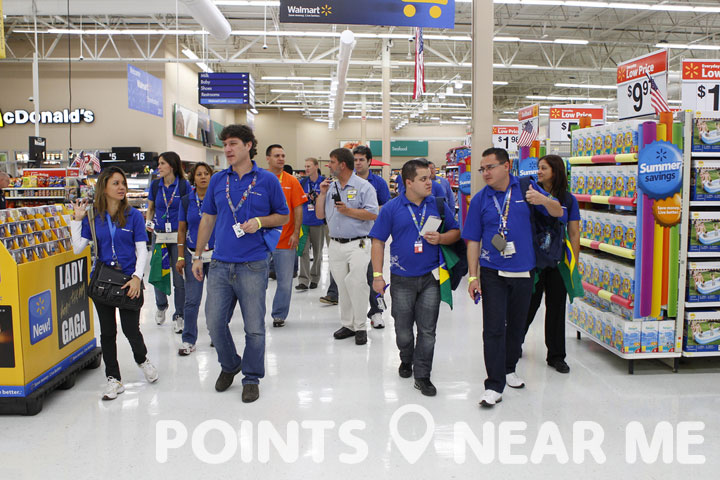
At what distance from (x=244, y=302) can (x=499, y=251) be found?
154 centimetres

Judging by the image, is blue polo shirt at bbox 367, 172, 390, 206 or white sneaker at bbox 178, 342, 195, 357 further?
blue polo shirt at bbox 367, 172, 390, 206

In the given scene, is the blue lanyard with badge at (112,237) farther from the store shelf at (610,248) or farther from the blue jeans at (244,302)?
the store shelf at (610,248)

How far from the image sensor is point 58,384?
139 inches

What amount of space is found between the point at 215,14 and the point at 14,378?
720 cm

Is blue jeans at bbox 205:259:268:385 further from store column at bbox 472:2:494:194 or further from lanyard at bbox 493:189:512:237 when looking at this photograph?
store column at bbox 472:2:494:194

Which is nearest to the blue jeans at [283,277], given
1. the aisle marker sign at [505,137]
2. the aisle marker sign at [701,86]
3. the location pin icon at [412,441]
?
the location pin icon at [412,441]

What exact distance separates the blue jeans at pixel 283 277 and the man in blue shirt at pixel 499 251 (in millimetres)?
2144

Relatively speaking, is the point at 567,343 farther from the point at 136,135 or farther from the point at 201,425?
the point at 136,135

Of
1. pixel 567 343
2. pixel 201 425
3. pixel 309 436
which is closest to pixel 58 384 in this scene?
pixel 201 425

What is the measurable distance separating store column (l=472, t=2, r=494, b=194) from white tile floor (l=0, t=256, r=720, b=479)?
8.90 ft

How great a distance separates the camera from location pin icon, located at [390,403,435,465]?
281 centimetres

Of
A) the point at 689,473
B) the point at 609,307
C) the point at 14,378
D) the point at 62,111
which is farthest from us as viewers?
the point at 62,111

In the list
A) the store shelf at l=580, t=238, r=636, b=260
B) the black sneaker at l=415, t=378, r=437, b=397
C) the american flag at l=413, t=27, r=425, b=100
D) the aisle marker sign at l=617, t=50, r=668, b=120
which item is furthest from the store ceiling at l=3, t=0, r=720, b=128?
the black sneaker at l=415, t=378, r=437, b=397

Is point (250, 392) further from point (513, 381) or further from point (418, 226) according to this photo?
point (513, 381)
